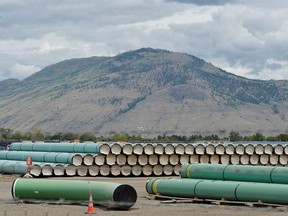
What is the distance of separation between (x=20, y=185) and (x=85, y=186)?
291 centimetres

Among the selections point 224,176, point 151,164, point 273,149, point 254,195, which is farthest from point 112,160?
point 254,195

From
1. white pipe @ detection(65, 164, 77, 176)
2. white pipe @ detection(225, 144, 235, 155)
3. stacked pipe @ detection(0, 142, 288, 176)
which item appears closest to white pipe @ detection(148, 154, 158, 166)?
stacked pipe @ detection(0, 142, 288, 176)

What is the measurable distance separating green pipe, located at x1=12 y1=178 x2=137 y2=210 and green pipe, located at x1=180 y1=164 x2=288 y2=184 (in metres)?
3.98

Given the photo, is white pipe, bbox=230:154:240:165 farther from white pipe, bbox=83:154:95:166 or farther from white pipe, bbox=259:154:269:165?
white pipe, bbox=83:154:95:166

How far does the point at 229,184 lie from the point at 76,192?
512 centimetres

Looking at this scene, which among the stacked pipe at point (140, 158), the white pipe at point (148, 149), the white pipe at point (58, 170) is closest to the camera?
the white pipe at point (58, 170)

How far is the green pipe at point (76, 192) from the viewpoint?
21422 mm

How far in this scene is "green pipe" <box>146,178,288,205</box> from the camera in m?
21.4

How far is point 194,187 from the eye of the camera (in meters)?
23.6

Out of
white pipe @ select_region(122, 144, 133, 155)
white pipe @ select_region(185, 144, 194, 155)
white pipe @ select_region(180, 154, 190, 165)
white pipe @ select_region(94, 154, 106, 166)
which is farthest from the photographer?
white pipe @ select_region(185, 144, 194, 155)

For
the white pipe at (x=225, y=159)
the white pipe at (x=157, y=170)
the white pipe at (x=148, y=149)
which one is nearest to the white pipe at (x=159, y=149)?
the white pipe at (x=148, y=149)

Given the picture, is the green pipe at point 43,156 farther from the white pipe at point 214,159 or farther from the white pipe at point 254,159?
the white pipe at point 254,159

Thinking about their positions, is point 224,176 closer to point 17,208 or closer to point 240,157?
point 17,208

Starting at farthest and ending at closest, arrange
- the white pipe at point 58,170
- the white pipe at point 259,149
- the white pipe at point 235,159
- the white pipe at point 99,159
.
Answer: the white pipe at point 259,149 → the white pipe at point 235,159 → the white pipe at point 99,159 → the white pipe at point 58,170
